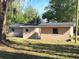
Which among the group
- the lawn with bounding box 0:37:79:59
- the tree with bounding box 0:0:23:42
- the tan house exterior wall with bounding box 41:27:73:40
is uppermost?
the tree with bounding box 0:0:23:42

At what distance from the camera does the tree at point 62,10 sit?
61.6m

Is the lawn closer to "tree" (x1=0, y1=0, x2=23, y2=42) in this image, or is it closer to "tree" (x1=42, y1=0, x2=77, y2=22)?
"tree" (x1=0, y1=0, x2=23, y2=42)

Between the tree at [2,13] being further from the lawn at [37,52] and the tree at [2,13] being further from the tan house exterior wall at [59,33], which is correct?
the tan house exterior wall at [59,33]

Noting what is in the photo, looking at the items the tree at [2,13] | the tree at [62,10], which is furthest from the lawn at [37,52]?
the tree at [62,10]

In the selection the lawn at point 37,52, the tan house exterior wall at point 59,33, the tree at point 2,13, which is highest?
the tree at point 2,13

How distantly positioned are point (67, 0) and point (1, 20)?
39219 mm

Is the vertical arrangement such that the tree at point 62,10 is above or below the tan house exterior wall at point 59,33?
above

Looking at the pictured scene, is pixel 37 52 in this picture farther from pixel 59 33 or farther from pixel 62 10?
pixel 62 10

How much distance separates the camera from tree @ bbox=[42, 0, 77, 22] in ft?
202

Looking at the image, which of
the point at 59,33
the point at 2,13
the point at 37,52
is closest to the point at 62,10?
the point at 59,33

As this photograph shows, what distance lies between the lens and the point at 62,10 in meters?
62.9

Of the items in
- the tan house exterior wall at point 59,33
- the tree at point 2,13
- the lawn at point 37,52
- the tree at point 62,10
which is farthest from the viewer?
the tree at point 62,10

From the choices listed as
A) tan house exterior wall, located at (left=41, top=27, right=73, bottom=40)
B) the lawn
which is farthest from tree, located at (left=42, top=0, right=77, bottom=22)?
the lawn

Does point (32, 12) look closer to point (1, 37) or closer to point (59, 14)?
point (59, 14)
